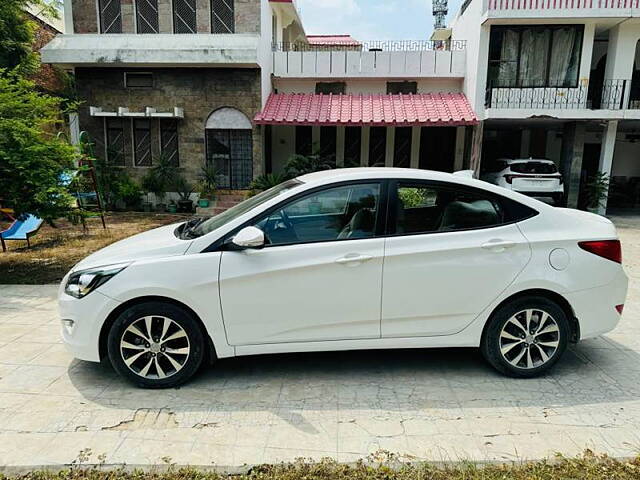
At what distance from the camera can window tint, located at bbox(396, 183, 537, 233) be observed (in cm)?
379

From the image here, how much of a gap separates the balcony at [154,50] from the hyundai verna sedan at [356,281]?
38.7 feet

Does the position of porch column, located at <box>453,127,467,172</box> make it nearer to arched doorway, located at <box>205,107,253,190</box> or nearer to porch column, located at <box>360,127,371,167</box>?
porch column, located at <box>360,127,371,167</box>

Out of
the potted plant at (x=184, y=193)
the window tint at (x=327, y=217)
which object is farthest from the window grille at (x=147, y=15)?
the window tint at (x=327, y=217)

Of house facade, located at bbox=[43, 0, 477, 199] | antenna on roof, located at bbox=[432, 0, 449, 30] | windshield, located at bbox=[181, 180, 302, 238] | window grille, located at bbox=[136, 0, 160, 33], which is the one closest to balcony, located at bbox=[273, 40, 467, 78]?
house facade, located at bbox=[43, 0, 477, 199]

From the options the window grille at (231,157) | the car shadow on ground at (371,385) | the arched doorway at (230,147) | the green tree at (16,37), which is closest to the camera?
the car shadow on ground at (371,385)

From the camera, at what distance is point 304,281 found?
357 centimetres

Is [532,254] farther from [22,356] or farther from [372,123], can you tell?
[372,123]

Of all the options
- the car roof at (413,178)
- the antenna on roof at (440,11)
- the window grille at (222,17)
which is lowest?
the car roof at (413,178)

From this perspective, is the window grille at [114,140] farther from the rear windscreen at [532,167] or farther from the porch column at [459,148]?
the rear windscreen at [532,167]

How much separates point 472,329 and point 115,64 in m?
14.7

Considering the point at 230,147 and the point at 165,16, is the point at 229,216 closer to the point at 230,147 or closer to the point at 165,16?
the point at 230,147

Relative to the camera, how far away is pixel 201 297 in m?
3.52

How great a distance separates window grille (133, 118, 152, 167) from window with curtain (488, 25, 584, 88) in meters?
11.3

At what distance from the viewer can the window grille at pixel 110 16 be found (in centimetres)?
1520
